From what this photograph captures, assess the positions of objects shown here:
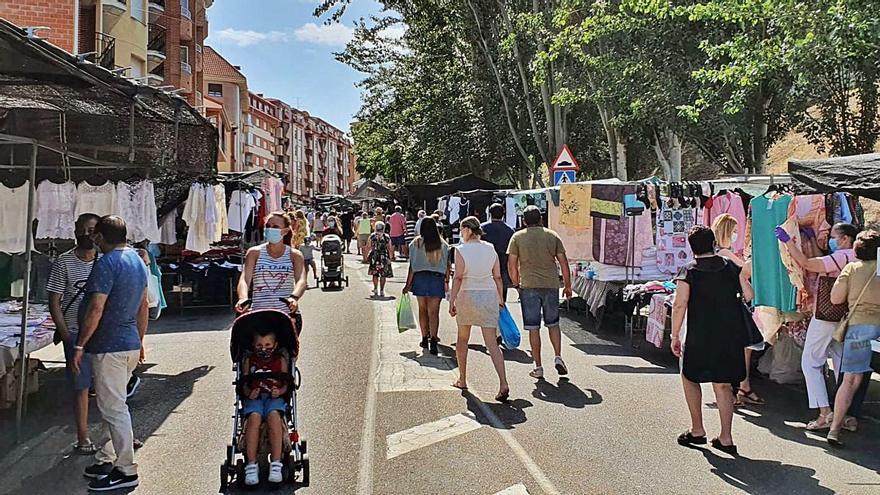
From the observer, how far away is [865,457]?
5.93 m

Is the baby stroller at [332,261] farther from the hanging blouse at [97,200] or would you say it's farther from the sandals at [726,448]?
the sandals at [726,448]

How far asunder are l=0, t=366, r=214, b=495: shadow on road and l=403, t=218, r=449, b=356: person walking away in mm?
2804

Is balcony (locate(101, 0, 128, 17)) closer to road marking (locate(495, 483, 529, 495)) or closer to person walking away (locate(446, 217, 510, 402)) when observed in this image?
person walking away (locate(446, 217, 510, 402))

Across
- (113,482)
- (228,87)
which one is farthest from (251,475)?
(228,87)

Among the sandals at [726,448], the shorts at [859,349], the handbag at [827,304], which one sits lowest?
the sandals at [726,448]

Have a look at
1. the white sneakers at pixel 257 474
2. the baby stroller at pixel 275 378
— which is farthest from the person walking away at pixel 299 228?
the white sneakers at pixel 257 474

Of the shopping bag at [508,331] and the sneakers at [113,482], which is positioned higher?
the shopping bag at [508,331]

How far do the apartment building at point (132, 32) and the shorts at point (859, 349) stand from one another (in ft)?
24.1

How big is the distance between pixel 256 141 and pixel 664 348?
76.7 m

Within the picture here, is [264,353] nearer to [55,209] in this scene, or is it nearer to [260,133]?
[55,209]

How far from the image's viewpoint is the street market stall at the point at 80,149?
6977 millimetres

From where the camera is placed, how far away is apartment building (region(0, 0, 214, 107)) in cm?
2031

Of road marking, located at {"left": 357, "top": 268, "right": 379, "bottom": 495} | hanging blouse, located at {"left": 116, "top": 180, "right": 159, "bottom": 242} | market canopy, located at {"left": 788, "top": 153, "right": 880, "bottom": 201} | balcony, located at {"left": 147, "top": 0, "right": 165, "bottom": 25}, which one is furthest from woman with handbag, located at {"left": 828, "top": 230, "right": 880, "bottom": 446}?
balcony, located at {"left": 147, "top": 0, "right": 165, "bottom": 25}

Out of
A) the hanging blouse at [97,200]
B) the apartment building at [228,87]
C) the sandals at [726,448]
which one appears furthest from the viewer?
the apartment building at [228,87]
